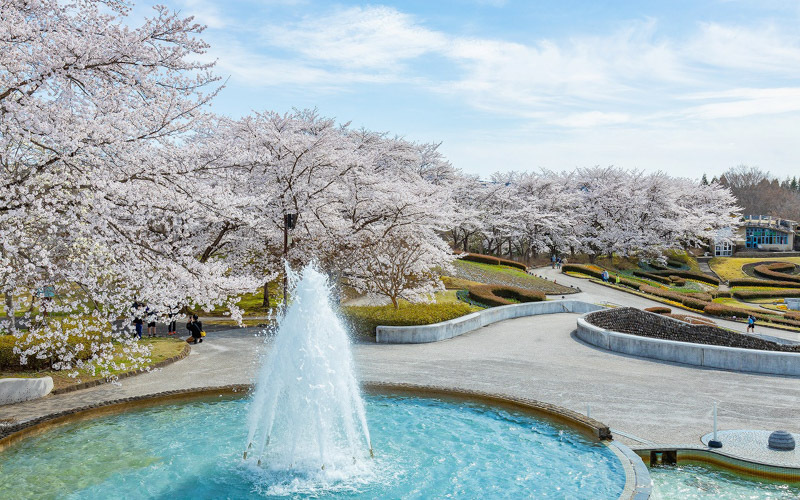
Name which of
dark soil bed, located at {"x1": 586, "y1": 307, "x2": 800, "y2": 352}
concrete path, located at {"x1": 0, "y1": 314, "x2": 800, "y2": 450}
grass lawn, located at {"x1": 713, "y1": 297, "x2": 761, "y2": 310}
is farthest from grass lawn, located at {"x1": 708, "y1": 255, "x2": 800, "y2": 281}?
concrete path, located at {"x1": 0, "y1": 314, "x2": 800, "y2": 450}

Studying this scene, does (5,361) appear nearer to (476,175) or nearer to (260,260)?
(260,260)

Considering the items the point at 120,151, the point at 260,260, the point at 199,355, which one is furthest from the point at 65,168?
the point at 260,260

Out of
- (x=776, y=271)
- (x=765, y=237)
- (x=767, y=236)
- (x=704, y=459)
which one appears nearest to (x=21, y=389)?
(x=704, y=459)

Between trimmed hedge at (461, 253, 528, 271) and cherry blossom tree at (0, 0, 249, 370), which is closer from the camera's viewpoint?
cherry blossom tree at (0, 0, 249, 370)

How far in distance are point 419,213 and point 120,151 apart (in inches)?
846

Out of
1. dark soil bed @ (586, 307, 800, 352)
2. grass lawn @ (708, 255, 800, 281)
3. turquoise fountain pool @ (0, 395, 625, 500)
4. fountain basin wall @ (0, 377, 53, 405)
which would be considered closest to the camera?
turquoise fountain pool @ (0, 395, 625, 500)

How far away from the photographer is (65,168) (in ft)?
39.0

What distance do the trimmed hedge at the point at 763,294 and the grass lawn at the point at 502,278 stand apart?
16875 mm

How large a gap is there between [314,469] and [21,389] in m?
8.97

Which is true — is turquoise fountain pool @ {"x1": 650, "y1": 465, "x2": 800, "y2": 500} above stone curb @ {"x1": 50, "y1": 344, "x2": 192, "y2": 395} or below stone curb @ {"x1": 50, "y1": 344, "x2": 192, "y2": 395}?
below

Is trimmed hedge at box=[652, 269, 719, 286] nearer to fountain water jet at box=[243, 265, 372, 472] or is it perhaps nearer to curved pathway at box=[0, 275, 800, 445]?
curved pathway at box=[0, 275, 800, 445]

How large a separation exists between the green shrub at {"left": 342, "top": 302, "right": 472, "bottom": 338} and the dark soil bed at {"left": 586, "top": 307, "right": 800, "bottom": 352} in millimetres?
7187

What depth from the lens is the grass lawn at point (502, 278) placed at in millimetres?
43631

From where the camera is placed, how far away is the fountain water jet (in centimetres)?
1084
